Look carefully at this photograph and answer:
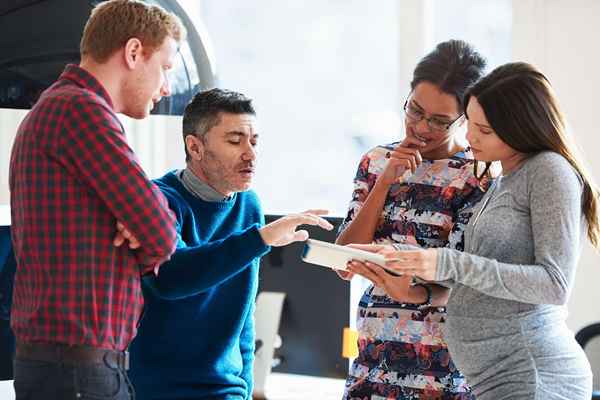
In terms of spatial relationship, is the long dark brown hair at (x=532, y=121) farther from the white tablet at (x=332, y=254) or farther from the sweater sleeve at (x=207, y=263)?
the sweater sleeve at (x=207, y=263)

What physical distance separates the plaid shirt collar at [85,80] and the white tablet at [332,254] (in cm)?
45

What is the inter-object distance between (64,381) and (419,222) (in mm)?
809

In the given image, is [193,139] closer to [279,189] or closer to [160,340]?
[160,340]

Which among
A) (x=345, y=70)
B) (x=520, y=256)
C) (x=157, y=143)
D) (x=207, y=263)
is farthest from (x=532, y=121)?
(x=157, y=143)

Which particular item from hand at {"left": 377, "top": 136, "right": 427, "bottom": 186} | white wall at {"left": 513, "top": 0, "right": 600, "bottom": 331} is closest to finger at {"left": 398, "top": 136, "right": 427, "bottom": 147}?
hand at {"left": 377, "top": 136, "right": 427, "bottom": 186}

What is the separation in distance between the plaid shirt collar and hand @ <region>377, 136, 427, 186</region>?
62cm

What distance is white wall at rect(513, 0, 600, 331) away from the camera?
312 cm

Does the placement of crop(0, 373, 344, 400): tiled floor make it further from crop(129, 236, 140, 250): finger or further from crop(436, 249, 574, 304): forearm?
crop(129, 236, 140, 250): finger

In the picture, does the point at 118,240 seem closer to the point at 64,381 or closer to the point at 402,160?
the point at 64,381

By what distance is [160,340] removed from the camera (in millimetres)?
1830

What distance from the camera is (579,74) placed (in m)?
3.14

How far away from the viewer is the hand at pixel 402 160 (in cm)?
188

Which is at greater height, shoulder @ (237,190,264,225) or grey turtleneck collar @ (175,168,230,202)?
grey turtleneck collar @ (175,168,230,202)

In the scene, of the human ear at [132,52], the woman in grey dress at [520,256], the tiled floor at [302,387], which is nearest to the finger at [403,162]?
the woman in grey dress at [520,256]
